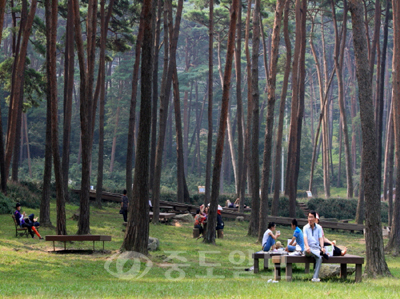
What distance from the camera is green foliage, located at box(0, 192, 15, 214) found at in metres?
20.3

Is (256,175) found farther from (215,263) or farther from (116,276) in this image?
(116,276)

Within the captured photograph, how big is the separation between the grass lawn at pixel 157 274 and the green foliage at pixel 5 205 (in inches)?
73.2

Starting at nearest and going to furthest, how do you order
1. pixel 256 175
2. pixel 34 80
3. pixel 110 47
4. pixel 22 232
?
pixel 22 232
pixel 256 175
pixel 34 80
pixel 110 47

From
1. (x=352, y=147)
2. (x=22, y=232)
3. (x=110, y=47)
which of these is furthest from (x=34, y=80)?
(x=352, y=147)

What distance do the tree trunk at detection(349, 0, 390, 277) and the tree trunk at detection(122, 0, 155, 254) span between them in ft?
16.9

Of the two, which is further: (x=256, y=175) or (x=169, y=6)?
(x=169, y=6)

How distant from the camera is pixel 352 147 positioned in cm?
5862

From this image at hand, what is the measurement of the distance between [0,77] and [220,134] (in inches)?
580

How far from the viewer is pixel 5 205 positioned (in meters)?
20.6

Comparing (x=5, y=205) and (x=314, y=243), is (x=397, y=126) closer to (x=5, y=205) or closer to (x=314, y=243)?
(x=314, y=243)

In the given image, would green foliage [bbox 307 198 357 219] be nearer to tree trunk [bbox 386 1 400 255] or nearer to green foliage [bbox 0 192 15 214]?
tree trunk [bbox 386 1 400 255]

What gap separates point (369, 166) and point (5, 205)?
15028mm

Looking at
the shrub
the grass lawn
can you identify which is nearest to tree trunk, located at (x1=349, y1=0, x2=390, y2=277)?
the grass lawn

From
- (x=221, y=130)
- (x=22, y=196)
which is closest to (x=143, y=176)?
(x=221, y=130)
